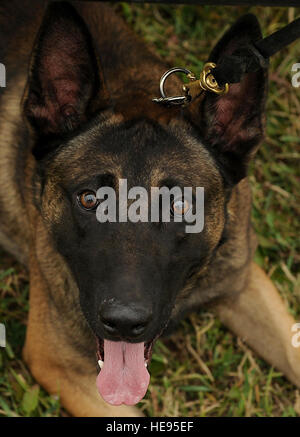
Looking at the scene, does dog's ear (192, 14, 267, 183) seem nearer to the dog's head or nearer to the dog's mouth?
the dog's head

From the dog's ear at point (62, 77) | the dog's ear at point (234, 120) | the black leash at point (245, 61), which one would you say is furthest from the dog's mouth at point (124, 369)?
the black leash at point (245, 61)

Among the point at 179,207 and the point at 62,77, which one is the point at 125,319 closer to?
the point at 179,207

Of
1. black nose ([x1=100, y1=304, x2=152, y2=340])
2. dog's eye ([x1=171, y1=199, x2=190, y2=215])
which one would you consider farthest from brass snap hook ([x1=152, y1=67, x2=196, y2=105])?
black nose ([x1=100, y1=304, x2=152, y2=340])

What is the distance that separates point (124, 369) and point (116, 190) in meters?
0.80

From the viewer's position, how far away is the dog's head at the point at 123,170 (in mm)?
2504

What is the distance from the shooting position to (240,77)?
249 centimetres

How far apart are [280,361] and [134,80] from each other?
5.86 ft

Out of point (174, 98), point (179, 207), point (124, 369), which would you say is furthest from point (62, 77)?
point (124, 369)

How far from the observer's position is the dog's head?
8.21 feet

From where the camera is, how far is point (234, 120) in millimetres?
2779

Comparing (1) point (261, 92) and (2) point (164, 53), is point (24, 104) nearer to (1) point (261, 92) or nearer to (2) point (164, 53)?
(1) point (261, 92)

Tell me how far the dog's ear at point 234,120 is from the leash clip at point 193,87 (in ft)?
0.20

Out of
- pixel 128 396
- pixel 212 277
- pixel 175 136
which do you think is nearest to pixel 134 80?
pixel 175 136

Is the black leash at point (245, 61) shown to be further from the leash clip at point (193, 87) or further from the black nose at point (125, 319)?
the black nose at point (125, 319)
